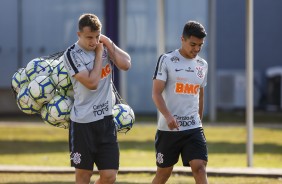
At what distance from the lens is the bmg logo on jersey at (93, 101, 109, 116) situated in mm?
8031

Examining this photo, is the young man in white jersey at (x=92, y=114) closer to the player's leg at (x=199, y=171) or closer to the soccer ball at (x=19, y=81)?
the soccer ball at (x=19, y=81)

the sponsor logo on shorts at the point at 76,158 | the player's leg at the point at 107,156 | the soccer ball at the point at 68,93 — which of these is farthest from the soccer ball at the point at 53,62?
the sponsor logo on shorts at the point at 76,158

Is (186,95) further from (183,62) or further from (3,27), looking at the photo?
(3,27)

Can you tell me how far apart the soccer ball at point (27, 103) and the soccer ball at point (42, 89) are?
0.04m

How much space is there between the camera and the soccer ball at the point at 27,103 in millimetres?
8398

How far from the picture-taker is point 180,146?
344 inches

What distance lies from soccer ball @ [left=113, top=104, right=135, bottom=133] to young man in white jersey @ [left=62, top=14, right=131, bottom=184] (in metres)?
0.25

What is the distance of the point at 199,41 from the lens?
848 cm

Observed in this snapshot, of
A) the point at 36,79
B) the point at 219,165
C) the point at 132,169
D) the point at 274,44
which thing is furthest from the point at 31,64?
the point at 274,44

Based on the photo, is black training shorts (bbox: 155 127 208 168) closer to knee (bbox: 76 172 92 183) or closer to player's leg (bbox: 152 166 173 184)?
player's leg (bbox: 152 166 173 184)

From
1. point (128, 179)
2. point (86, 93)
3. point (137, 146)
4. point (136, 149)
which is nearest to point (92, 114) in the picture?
point (86, 93)

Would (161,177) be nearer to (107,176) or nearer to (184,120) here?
(184,120)

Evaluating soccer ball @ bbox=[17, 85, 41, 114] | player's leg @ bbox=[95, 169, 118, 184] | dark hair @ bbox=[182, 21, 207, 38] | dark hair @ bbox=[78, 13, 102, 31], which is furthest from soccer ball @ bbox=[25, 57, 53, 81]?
dark hair @ bbox=[182, 21, 207, 38]

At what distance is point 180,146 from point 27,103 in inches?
60.9
